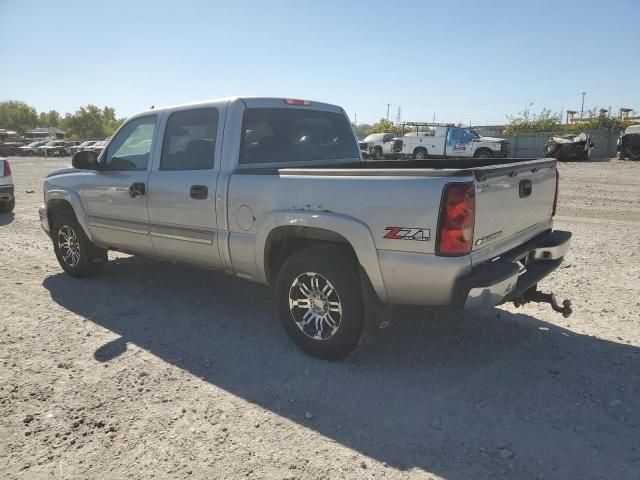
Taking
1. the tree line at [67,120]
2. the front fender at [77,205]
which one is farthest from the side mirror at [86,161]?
the tree line at [67,120]

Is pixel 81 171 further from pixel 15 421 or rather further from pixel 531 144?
pixel 531 144

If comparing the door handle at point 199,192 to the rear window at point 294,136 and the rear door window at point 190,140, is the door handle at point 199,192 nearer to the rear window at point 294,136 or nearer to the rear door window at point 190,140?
the rear door window at point 190,140

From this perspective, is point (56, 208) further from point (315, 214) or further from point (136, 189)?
point (315, 214)

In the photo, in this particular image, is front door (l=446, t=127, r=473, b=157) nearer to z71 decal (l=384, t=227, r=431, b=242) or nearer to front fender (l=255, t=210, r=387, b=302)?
front fender (l=255, t=210, r=387, b=302)

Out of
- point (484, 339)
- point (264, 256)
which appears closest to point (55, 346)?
point (264, 256)

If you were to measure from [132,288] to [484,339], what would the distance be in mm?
3734

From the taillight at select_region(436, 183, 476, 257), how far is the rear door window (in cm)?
207

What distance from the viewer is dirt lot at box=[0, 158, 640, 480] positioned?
8.39ft

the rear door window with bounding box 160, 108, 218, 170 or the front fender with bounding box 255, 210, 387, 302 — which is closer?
the front fender with bounding box 255, 210, 387, 302

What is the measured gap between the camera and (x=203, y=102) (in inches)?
169

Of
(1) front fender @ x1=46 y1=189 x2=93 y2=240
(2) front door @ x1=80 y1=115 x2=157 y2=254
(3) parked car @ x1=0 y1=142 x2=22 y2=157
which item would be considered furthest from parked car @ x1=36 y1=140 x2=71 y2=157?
(2) front door @ x1=80 y1=115 x2=157 y2=254

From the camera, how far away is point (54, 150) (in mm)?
50500

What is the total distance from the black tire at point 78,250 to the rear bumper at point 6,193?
6.01 metres

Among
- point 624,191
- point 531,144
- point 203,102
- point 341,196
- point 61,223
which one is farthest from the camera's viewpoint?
point 531,144
